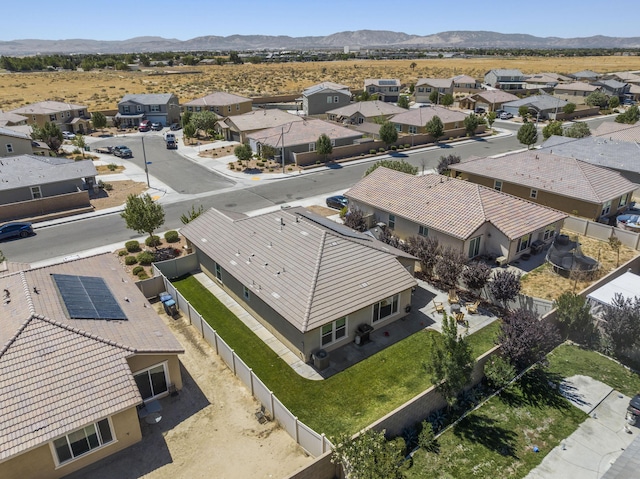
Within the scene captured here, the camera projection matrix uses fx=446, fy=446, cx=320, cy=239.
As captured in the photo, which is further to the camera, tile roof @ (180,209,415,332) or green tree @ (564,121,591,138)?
green tree @ (564,121,591,138)

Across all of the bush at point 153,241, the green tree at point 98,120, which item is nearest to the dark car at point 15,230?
the bush at point 153,241

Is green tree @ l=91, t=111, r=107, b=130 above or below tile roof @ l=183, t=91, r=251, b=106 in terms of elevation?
below

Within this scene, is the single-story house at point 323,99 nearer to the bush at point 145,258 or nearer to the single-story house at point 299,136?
the single-story house at point 299,136

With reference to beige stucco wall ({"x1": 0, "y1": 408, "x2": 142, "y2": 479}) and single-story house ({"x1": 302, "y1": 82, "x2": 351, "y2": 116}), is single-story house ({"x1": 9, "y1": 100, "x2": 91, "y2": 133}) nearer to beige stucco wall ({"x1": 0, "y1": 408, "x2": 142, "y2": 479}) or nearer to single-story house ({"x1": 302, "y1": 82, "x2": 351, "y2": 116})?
single-story house ({"x1": 302, "y1": 82, "x2": 351, "y2": 116})

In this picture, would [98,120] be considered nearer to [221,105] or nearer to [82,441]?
[221,105]

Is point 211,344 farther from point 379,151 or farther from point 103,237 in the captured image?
point 379,151

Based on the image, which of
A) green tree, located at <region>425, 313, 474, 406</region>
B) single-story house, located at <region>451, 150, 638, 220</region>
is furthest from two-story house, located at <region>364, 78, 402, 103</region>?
green tree, located at <region>425, 313, 474, 406</region>
